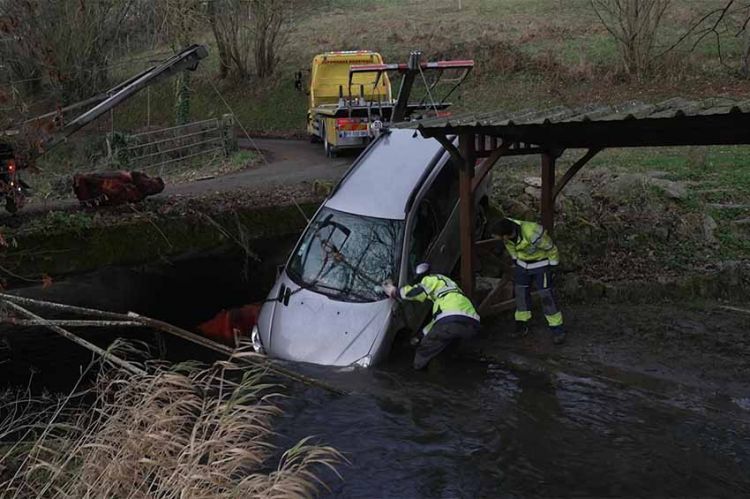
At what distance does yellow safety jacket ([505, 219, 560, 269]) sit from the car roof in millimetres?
1441

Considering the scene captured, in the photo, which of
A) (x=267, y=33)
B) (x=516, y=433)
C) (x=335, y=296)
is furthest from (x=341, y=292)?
(x=267, y=33)

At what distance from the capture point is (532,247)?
A: 8.88m

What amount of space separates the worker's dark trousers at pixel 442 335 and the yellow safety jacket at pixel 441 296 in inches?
2.4

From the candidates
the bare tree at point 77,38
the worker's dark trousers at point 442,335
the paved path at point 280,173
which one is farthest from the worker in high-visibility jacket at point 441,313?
the bare tree at point 77,38

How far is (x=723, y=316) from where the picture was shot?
9305 mm

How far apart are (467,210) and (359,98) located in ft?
34.7

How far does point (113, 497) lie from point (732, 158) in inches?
535

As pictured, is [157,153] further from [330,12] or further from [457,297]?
[330,12]

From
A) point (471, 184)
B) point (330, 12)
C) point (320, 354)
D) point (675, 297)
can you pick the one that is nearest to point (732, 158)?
point (675, 297)

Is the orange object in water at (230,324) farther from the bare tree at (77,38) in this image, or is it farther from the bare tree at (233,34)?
the bare tree at (233,34)

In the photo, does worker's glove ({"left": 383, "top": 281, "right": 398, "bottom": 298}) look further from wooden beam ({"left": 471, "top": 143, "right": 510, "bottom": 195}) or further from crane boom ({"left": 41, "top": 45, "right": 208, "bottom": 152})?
crane boom ({"left": 41, "top": 45, "right": 208, "bottom": 152})

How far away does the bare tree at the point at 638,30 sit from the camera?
67.0ft

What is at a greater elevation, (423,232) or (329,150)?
(329,150)

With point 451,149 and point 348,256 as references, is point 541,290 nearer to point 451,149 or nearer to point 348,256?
point 451,149
